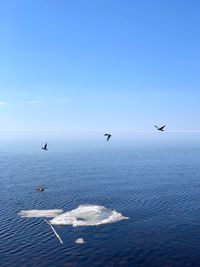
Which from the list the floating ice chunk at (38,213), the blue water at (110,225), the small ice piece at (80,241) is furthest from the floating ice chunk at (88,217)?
the small ice piece at (80,241)

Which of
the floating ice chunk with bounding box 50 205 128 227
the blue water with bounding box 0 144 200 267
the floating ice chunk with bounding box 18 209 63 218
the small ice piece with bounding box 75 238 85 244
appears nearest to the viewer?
the blue water with bounding box 0 144 200 267

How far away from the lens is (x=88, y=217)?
65.9m

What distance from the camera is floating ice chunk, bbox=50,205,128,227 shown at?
2479 inches

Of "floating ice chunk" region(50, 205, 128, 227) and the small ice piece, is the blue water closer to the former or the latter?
the small ice piece

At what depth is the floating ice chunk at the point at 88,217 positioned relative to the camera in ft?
207

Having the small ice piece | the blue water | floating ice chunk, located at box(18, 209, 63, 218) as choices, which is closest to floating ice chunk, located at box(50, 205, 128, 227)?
the blue water

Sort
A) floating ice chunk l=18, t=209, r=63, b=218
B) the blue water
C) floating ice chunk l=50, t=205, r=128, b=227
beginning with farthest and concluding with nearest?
floating ice chunk l=18, t=209, r=63, b=218, floating ice chunk l=50, t=205, r=128, b=227, the blue water

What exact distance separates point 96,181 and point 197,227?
175 feet

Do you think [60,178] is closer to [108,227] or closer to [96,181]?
[96,181]

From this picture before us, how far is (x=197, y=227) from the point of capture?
61.1 meters

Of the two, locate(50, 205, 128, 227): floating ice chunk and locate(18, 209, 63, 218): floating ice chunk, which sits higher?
locate(50, 205, 128, 227): floating ice chunk

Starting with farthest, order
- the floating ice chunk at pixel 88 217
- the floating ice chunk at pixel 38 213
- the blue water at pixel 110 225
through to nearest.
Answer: the floating ice chunk at pixel 38 213
the floating ice chunk at pixel 88 217
the blue water at pixel 110 225

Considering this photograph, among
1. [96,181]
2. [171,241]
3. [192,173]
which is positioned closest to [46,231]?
[171,241]

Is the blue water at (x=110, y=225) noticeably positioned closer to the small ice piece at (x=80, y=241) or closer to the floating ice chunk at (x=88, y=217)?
the small ice piece at (x=80, y=241)
